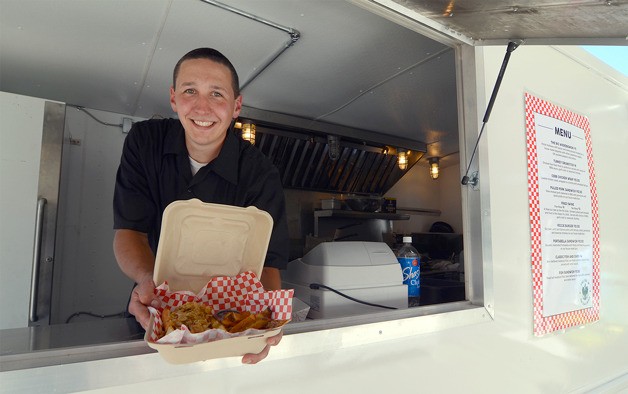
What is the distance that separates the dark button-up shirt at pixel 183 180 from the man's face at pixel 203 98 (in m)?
0.14

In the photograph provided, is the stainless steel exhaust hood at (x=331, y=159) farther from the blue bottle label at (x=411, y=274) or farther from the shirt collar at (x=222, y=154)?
the blue bottle label at (x=411, y=274)

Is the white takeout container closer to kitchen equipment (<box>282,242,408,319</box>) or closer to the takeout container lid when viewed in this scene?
the takeout container lid

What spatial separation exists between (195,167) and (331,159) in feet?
6.66

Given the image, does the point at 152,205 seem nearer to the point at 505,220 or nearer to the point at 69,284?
the point at 505,220

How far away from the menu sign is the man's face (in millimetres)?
1517

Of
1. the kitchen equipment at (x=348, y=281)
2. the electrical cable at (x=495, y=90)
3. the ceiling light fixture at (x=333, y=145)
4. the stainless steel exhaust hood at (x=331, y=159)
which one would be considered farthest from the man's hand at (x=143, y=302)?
the ceiling light fixture at (x=333, y=145)

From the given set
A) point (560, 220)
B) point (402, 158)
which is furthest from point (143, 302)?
point (402, 158)

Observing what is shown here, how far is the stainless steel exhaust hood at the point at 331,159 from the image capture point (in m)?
3.16

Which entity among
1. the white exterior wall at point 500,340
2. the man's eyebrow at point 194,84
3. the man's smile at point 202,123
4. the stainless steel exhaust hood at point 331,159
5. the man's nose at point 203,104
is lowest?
the white exterior wall at point 500,340

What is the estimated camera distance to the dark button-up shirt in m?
1.43

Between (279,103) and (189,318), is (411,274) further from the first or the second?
(279,103)

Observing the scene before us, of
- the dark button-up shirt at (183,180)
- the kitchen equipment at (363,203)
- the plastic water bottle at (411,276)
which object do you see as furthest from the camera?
the kitchen equipment at (363,203)

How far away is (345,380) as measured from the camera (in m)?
1.29

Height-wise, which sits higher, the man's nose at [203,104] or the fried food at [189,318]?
the man's nose at [203,104]
